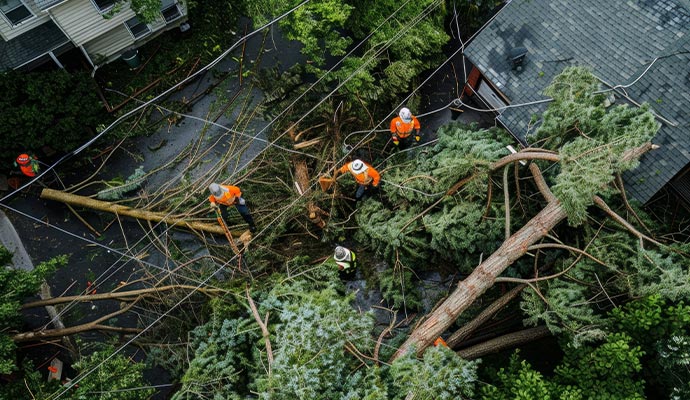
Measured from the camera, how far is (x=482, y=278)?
7.97m

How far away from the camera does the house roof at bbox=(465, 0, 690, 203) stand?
8648 millimetres

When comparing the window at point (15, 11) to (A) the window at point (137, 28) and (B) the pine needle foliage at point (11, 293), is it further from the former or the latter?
(B) the pine needle foliage at point (11, 293)

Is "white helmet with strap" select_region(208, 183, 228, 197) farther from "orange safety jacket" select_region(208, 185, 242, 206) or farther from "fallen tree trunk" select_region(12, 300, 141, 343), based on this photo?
"fallen tree trunk" select_region(12, 300, 141, 343)

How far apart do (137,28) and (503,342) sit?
11.2m

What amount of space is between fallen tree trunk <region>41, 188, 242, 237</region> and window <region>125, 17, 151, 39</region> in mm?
4409

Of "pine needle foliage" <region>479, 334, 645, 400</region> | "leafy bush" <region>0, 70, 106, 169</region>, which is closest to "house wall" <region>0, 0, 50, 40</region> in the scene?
"leafy bush" <region>0, 70, 106, 169</region>

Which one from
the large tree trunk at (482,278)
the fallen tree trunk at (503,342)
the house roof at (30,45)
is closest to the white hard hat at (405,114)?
the large tree trunk at (482,278)

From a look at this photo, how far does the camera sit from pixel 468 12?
12203mm

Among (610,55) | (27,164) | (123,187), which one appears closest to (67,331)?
(123,187)

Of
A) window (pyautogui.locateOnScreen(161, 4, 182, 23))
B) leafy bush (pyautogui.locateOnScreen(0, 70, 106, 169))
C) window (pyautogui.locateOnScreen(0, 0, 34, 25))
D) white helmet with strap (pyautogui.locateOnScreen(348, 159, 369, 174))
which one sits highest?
window (pyautogui.locateOnScreen(0, 0, 34, 25))

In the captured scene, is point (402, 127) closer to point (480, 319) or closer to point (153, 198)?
point (480, 319)

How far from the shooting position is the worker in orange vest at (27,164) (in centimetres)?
1031

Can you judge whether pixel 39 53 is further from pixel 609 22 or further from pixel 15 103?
pixel 609 22

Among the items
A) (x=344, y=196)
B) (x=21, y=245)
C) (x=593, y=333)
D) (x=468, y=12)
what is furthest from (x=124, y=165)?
(x=593, y=333)
